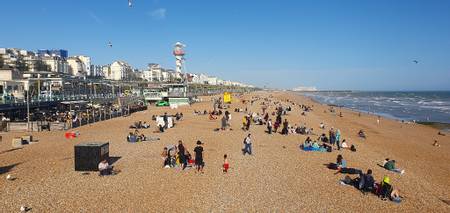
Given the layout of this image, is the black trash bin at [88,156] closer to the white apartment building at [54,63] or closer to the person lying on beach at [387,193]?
Answer: the person lying on beach at [387,193]

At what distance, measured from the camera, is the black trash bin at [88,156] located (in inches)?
445

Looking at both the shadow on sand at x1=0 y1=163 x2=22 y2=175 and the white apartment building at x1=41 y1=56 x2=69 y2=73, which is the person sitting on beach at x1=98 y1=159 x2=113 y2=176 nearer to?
the shadow on sand at x1=0 y1=163 x2=22 y2=175

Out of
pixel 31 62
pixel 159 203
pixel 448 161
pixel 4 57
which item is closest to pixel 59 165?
pixel 159 203

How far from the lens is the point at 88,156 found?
37.3 feet

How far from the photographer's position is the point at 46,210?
7953mm

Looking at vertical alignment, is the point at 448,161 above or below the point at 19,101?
below

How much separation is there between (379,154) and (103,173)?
1186cm

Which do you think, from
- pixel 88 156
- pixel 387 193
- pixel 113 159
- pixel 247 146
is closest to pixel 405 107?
pixel 247 146

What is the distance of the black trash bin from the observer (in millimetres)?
11305

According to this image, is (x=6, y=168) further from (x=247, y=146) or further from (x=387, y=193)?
(x=387, y=193)

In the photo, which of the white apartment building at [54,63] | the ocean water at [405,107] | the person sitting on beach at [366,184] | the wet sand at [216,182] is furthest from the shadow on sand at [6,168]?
the white apartment building at [54,63]

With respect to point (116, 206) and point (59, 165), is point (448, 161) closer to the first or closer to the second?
point (116, 206)

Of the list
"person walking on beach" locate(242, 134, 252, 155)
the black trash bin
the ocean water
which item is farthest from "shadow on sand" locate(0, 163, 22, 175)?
the ocean water

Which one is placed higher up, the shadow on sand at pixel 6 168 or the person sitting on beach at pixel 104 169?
the person sitting on beach at pixel 104 169
